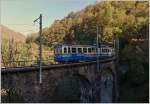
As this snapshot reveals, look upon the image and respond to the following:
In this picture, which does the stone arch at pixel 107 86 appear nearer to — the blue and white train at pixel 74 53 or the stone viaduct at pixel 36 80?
the blue and white train at pixel 74 53

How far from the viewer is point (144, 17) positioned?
41750 millimetres

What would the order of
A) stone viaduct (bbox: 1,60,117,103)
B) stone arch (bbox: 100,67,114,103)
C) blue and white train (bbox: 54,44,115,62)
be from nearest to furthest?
stone viaduct (bbox: 1,60,117,103), blue and white train (bbox: 54,44,115,62), stone arch (bbox: 100,67,114,103)

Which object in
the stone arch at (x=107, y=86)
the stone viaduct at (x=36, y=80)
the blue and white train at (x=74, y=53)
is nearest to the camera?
the stone viaduct at (x=36, y=80)

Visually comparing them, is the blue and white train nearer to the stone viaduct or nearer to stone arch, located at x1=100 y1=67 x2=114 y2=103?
stone arch, located at x1=100 y1=67 x2=114 y2=103

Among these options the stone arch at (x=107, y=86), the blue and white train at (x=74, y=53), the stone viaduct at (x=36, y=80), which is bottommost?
the stone arch at (x=107, y=86)

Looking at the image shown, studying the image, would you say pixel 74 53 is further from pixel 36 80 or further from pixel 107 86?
pixel 36 80

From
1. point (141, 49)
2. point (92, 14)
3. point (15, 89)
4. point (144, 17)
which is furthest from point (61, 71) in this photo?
point (92, 14)

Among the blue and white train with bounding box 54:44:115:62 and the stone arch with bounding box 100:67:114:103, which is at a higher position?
the blue and white train with bounding box 54:44:115:62

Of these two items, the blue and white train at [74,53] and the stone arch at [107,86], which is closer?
the blue and white train at [74,53]

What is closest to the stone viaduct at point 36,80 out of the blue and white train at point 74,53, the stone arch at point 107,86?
the blue and white train at point 74,53

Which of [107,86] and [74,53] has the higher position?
[74,53]

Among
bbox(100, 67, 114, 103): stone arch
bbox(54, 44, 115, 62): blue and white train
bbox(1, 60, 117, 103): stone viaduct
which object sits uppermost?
bbox(54, 44, 115, 62): blue and white train

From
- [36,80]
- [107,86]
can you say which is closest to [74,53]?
[107,86]

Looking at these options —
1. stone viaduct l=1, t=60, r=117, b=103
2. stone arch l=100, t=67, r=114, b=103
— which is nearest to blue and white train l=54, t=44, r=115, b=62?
stone arch l=100, t=67, r=114, b=103
